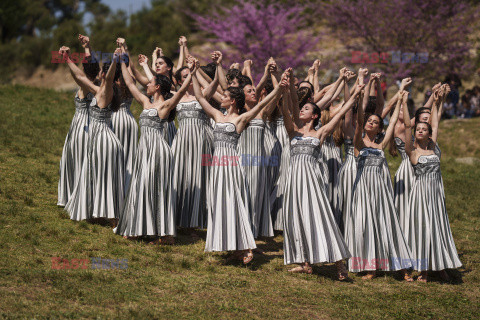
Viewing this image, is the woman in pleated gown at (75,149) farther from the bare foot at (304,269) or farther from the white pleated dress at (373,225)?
the white pleated dress at (373,225)

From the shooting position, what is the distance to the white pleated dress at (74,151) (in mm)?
10688

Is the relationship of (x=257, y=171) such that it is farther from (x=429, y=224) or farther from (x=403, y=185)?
(x=429, y=224)

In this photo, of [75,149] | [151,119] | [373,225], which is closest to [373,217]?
[373,225]

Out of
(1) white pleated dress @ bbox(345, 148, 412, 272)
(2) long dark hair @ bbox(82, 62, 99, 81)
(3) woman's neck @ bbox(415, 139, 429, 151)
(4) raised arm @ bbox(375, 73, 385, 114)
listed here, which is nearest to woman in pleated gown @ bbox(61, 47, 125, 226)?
(2) long dark hair @ bbox(82, 62, 99, 81)

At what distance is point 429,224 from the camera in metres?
9.22

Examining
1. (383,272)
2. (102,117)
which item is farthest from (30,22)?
(383,272)

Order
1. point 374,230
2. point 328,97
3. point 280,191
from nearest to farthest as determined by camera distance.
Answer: point 374,230, point 328,97, point 280,191

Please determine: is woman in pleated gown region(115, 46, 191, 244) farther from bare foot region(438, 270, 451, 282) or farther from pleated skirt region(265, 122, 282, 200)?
bare foot region(438, 270, 451, 282)

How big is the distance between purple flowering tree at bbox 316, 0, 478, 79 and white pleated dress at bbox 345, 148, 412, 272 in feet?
49.3

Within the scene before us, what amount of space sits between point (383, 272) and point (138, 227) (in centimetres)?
385

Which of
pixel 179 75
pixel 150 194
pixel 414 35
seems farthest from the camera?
pixel 414 35

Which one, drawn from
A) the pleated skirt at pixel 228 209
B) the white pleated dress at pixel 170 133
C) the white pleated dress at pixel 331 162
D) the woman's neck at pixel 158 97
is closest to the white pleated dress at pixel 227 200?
the pleated skirt at pixel 228 209

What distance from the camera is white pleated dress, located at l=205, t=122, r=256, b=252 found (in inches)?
340

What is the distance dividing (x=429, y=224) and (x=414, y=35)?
54.7ft
